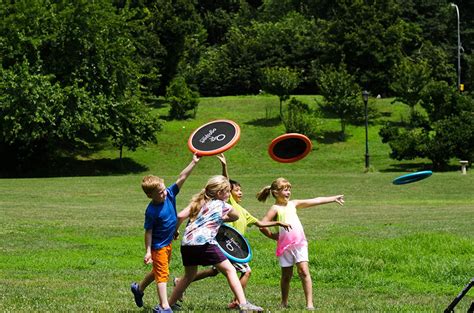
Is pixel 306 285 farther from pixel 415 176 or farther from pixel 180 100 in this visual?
pixel 180 100

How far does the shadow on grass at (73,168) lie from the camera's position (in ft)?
168

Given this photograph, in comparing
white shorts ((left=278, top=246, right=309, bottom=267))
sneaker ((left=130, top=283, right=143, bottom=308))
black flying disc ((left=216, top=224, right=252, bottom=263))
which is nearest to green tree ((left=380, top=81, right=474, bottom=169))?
white shorts ((left=278, top=246, right=309, bottom=267))

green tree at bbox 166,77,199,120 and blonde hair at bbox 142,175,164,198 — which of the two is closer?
blonde hair at bbox 142,175,164,198

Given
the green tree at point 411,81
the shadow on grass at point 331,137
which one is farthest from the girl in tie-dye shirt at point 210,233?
the green tree at point 411,81

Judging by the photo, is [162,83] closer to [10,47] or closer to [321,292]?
[10,47]

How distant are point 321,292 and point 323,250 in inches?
130

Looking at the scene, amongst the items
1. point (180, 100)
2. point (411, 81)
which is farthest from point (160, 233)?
point (180, 100)

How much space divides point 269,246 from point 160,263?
830cm

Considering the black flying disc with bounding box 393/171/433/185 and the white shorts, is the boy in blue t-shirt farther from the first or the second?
the black flying disc with bounding box 393/171/433/185

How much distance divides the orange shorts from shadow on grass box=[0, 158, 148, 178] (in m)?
42.5

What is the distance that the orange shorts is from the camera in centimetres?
859

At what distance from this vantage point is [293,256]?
31.0ft

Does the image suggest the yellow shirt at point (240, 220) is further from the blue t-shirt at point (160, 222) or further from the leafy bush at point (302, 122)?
the leafy bush at point (302, 122)

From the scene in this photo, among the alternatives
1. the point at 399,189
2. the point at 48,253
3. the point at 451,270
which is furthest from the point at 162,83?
the point at 451,270
